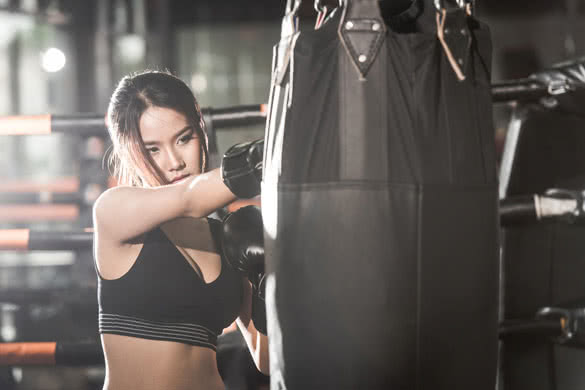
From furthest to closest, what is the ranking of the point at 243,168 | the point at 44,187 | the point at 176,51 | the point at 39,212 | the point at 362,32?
the point at 176,51
the point at 44,187
the point at 39,212
the point at 243,168
the point at 362,32

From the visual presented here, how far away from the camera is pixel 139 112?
1194 millimetres

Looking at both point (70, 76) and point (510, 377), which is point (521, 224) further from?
point (70, 76)

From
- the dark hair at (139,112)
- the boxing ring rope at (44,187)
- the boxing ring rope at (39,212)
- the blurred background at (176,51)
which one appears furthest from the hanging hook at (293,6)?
the blurred background at (176,51)

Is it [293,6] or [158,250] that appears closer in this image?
[293,6]

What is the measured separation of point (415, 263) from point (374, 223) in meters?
0.09

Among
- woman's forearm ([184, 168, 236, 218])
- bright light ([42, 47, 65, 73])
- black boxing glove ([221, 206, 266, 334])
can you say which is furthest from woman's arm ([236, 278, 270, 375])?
bright light ([42, 47, 65, 73])

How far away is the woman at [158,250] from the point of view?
117 cm

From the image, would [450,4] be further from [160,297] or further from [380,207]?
[160,297]

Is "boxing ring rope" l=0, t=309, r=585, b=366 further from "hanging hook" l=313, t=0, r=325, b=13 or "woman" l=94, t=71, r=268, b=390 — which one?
"hanging hook" l=313, t=0, r=325, b=13

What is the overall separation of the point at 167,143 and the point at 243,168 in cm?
18

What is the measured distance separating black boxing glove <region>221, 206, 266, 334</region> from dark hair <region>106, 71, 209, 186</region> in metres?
0.13

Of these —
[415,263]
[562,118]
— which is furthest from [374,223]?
[562,118]

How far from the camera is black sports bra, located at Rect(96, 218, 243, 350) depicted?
1.17 m

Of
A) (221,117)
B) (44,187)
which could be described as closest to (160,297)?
(221,117)
